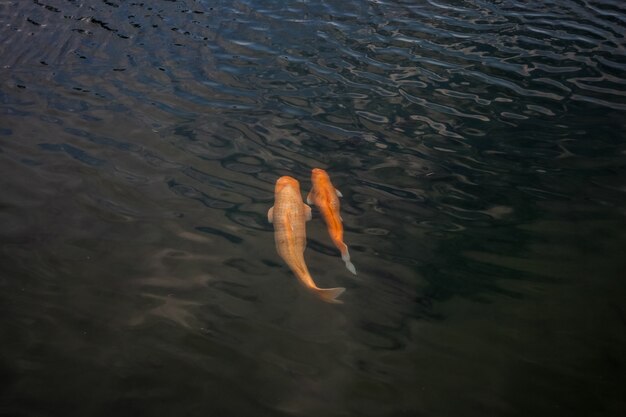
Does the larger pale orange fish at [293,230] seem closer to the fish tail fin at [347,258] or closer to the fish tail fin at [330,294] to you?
the fish tail fin at [330,294]

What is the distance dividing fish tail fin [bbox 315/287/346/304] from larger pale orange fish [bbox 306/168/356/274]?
341mm

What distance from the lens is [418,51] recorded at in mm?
8930

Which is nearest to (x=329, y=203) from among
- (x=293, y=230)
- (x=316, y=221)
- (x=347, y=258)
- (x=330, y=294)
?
(x=316, y=221)

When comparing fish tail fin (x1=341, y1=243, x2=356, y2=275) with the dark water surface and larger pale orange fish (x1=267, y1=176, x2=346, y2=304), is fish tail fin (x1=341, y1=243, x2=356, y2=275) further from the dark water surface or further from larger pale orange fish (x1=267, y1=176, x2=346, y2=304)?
larger pale orange fish (x1=267, y1=176, x2=346, y2=304)

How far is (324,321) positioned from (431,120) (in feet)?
13.2

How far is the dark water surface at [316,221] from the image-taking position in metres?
Result: 3.84

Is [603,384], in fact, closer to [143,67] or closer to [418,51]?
[418,51]

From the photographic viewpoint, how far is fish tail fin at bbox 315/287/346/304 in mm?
4434

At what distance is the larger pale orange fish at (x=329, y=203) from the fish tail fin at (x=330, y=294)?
0.34 meters

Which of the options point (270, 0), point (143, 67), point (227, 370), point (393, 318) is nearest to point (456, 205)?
point (393, 318)

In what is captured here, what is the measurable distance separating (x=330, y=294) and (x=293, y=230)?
0.85 m

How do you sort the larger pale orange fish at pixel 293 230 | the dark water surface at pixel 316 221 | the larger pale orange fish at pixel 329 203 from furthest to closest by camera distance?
the larger pale orange fish at pixel 329 203, the larger pale orange fish at pixel 293 230, the dark water surface at pixel 316 221

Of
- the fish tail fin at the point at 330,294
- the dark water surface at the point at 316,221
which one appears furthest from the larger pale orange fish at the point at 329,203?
the fish tail fin at the point at 330,294

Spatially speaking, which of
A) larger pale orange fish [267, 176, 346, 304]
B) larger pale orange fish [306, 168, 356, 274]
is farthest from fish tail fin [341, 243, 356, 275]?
larger pale orange fish [267, 176, 346, 304]
